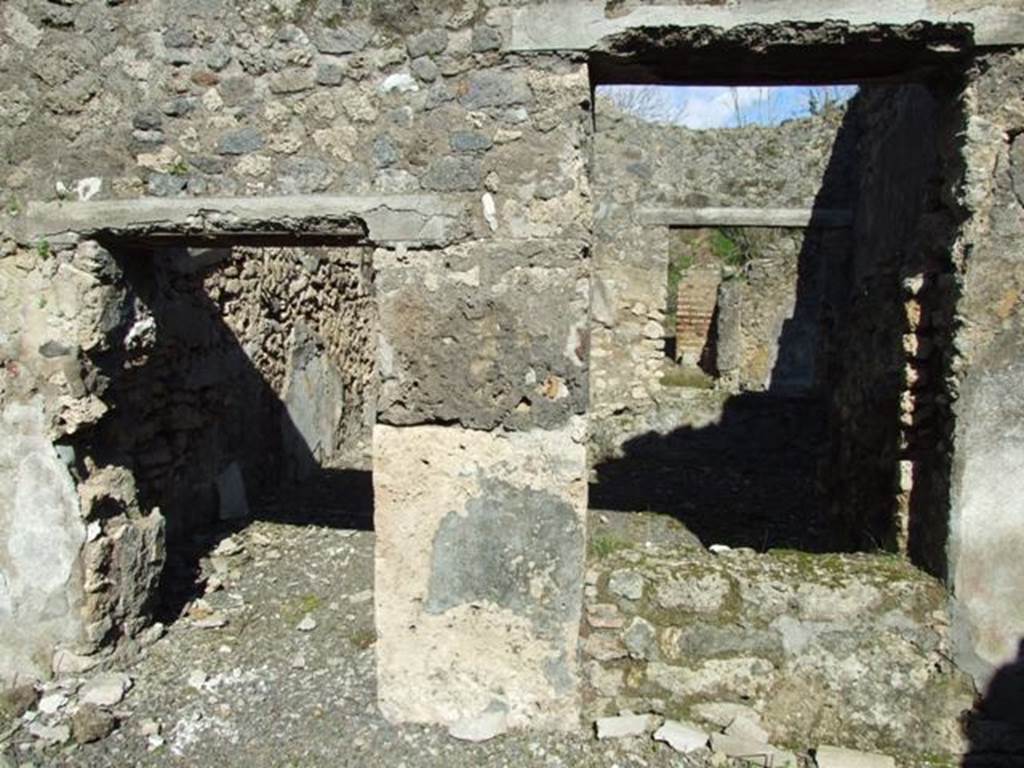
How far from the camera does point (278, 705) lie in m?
3.42

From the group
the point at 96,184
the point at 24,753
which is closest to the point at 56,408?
the point at 96,184

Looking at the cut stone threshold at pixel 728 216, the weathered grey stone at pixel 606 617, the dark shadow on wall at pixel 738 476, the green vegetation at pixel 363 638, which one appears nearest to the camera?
the weathered grey stone at pixel 606 617

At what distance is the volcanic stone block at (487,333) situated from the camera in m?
2.91

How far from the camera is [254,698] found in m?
3.48

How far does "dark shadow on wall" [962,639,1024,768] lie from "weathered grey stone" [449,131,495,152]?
8.93 ft

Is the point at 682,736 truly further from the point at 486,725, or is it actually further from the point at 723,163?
the point at 723,163

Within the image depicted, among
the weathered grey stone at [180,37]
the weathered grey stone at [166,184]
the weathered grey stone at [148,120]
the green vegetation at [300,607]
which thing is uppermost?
the weathered grey stone at [180,37]

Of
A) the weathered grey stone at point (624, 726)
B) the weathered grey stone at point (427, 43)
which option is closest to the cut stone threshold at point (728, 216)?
the weathered grey stone at point (427, 43)

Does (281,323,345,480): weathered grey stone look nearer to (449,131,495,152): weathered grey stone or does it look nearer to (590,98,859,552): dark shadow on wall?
(590,98,859,552): dark shadow on wall

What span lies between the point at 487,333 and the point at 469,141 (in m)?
0.71

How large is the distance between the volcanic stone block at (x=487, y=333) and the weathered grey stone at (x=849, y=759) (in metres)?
1.60

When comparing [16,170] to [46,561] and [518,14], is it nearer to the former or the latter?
[46,561]

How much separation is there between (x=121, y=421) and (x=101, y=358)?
507 millimetres

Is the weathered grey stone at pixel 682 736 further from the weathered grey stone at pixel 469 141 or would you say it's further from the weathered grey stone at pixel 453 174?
the weathered grey stone at pixel 469 141
